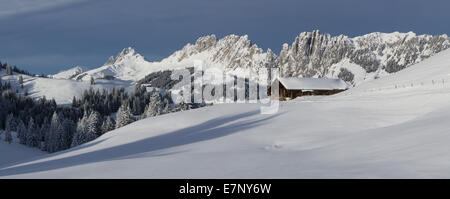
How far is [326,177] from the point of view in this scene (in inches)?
300

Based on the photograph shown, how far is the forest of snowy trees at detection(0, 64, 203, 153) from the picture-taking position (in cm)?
7777

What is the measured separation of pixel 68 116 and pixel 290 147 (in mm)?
132532

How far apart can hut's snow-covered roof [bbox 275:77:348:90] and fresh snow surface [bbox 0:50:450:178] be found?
121 ft

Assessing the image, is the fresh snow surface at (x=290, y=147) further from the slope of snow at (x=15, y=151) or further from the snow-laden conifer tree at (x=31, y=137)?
the snow-laden conifer tree at (x=31, y=137)

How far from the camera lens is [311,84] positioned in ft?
200

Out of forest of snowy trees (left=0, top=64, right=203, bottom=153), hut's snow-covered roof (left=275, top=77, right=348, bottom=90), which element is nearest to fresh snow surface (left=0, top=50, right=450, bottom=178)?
hut's snow-covered roof (left=275, top=77, right=348, bottom=90)

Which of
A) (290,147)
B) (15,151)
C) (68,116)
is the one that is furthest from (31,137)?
(290,147)

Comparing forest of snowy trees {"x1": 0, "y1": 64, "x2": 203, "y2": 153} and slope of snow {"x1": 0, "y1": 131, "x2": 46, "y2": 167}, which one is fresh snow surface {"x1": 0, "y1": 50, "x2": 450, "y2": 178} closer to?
forest of snowy trees {"x1": 0, "y1": 64, "x2": 203, "y2": 153}

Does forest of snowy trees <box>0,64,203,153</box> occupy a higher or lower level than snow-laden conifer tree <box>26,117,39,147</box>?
higher

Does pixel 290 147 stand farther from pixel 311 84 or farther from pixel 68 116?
pixel 68 116
